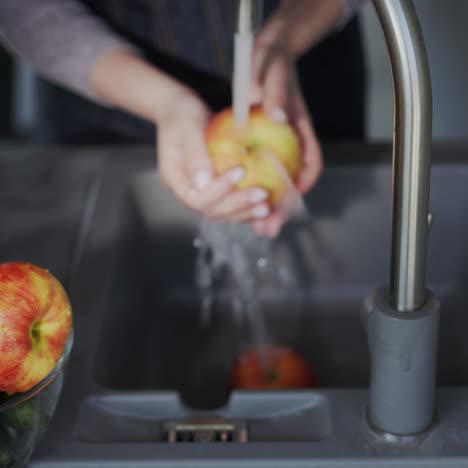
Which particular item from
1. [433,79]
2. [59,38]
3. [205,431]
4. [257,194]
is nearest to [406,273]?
[205,431]

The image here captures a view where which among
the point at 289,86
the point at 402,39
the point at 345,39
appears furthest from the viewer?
the point at 345,39

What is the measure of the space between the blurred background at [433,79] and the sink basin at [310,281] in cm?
125

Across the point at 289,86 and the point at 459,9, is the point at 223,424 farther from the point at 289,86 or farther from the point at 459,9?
the point at 459,9

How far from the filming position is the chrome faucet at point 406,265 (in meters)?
0.45

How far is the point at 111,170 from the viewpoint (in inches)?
39.4

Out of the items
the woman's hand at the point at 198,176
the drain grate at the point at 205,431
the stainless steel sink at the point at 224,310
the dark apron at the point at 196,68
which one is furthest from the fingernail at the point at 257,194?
the dark apron at the point at 196,68

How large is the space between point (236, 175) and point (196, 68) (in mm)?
420

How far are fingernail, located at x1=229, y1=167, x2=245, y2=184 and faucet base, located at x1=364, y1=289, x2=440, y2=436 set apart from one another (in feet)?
0.93

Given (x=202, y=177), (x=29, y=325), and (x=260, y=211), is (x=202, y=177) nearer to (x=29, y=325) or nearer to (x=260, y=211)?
(x=260, y=211)

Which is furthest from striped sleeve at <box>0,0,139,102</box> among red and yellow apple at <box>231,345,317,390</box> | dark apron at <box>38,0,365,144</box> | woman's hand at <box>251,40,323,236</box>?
red and yellow apple at <box>231,345,317,390</box>

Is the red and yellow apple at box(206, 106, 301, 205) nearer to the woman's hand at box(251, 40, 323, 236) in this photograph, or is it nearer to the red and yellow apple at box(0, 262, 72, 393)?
the woman's hand at box(251, 40, 323, 236)

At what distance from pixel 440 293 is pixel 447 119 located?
1.38m

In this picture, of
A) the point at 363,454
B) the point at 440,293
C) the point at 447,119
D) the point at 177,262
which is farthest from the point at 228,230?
the point at 447,119

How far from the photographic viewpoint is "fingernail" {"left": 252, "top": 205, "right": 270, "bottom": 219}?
32.5 inches
